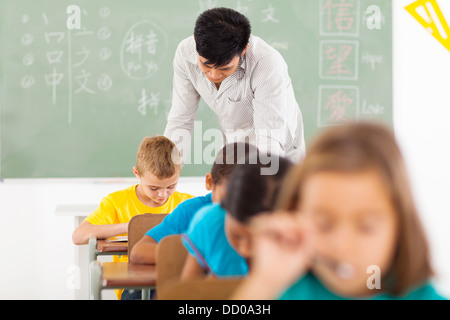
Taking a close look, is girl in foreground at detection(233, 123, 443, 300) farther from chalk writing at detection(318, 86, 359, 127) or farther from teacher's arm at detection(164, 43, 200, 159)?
chalk writing at detection(318, 86, 359, 127)

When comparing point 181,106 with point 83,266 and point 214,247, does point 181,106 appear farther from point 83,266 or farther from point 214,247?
point 214,247

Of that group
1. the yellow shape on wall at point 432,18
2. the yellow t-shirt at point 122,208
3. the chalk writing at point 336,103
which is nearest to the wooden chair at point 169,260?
the yellow t-shirt at point 122,208

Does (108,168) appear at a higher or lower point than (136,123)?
lower

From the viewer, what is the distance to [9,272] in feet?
11.6

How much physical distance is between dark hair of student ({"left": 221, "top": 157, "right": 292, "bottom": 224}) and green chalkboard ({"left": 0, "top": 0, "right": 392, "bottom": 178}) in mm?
2325

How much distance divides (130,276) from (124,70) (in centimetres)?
208

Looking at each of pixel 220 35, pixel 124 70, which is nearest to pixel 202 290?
pixel 220 35

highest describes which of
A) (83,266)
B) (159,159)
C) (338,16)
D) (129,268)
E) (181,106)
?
(338,16)

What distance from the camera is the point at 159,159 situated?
240 cm

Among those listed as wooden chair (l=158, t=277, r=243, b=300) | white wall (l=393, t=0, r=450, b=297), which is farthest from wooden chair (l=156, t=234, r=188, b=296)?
white wall (l=393, t=0, r=450, b=297)

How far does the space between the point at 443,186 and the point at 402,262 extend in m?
3.36
